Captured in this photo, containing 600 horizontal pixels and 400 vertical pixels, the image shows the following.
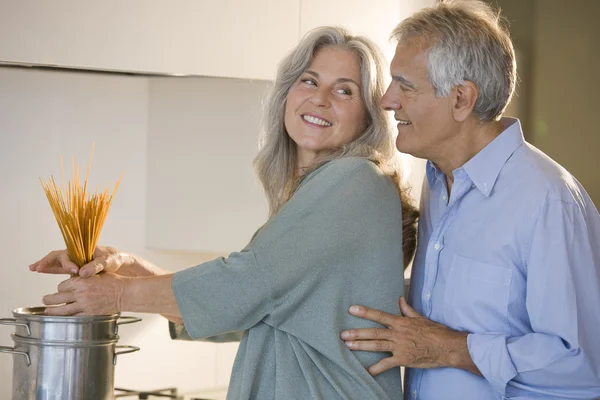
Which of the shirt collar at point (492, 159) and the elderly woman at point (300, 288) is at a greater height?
the shirt collar at point (492, 159)

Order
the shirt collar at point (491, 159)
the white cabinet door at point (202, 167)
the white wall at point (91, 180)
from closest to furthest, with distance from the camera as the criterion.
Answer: the shirt collar at point (491, 159) → the white wall at point (91, 180) → the white cabinet door at point (202, 167)

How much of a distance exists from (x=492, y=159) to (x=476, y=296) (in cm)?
23

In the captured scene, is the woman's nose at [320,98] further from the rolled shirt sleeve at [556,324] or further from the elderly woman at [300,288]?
the rolled shirt sleeve at [556,324]

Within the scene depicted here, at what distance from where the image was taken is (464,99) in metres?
1.58

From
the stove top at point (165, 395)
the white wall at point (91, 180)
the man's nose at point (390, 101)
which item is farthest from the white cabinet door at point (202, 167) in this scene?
the man's nose at point (390, 101)

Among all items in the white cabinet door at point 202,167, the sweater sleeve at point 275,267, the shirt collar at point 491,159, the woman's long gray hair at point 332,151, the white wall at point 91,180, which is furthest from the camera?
the white cabinet door at point 202,167

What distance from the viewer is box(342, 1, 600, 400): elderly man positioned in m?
1.45

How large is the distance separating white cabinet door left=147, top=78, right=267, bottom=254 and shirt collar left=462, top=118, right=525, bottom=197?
2.90 feet

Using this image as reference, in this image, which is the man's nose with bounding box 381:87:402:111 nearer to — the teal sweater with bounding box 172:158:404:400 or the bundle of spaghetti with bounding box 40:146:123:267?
the teal sweater with bounding box 172:158:404:400

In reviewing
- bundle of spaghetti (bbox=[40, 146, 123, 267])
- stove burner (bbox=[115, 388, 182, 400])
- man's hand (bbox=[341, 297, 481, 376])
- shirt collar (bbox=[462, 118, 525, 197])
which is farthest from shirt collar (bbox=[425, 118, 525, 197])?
stove burner (bbox=[115, 388, 182, 400])

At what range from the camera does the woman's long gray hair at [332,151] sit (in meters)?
1.68

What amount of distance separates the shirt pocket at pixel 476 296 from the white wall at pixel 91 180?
966 millimetres

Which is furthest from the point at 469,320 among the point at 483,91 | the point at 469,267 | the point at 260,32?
the point at 260,32

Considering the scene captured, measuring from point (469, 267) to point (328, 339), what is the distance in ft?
0.87
